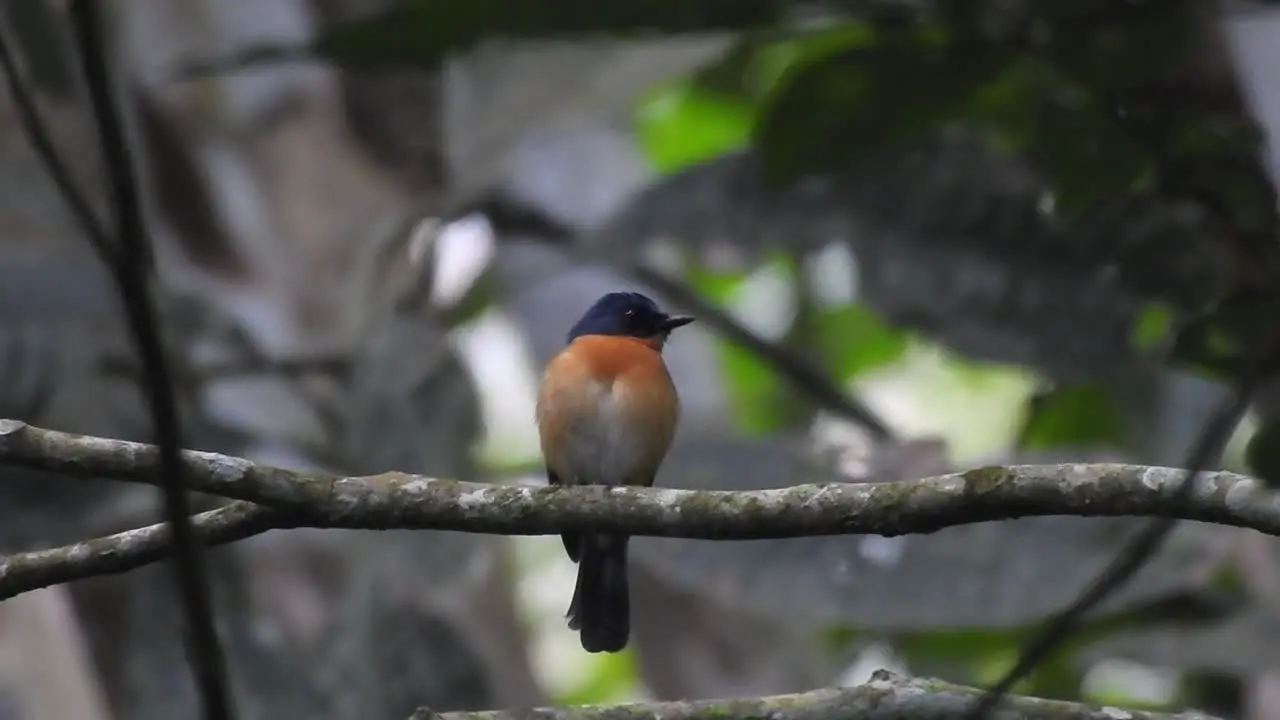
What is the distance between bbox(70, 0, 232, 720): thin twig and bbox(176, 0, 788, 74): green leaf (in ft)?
8.96

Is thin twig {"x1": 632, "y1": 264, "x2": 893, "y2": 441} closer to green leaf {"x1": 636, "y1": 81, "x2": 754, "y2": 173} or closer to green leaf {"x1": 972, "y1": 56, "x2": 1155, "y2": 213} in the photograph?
green leaf {"x1": 972, "y1": 56, "x2": 1155, "y2": 213}

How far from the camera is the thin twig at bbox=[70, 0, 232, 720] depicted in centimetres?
136

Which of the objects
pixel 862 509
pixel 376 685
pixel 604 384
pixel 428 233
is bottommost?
pixel 862 509

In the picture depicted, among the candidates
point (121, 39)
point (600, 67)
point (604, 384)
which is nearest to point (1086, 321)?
point (604, 384)

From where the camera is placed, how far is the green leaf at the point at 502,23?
13.6 feet

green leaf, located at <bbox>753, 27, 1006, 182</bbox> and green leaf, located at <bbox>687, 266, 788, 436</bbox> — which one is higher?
green leaf, located at <bbox>687, 266, 788, 436</bbox>

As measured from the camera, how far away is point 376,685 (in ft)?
16.7

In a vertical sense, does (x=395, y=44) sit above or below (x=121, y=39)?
below

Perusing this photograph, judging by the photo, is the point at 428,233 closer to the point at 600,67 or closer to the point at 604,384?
the point at 600,67

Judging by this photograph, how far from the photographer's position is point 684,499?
2.66 meters

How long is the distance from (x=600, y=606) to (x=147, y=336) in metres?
3.02

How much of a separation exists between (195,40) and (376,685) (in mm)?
3348

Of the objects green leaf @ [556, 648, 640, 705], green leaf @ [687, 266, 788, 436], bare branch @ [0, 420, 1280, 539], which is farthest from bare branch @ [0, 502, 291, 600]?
green leaf @ [556, 648, 640, 705]

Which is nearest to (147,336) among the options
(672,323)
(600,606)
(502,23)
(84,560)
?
(84,560)
